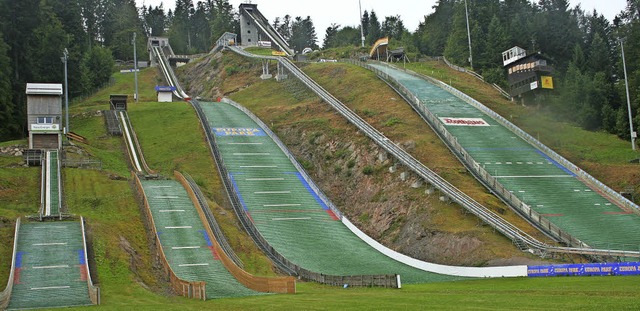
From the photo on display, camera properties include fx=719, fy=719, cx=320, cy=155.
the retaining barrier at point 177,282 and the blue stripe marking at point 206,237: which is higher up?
the blue stripe marking at point 206,237

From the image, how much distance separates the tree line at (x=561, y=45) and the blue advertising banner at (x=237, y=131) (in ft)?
104

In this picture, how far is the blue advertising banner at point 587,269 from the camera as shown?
3219cm

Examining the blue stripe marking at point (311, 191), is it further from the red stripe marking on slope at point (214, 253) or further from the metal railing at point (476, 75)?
the metal railing at point (476, 75)

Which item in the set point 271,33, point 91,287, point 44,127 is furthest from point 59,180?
point 271,33

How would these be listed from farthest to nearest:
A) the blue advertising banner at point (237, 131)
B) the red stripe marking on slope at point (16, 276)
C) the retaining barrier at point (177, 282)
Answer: the blue advertising banner at point (237, 131) < the red stripe marking on slope at point (16, 276) < the retaining barrier at point (177, 282)

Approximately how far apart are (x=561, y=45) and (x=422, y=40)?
4089 cm

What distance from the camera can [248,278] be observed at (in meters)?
35.4

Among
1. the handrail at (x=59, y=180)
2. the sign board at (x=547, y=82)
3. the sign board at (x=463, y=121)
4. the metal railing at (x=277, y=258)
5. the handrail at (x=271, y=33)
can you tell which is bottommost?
the metal railing at (x=277, y=258)

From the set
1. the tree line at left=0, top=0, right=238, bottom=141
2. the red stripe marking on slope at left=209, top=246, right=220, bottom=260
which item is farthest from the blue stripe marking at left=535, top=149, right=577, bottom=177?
the tree line at left=0, top=0, right=238, bottom=141

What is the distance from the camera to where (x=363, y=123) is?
6569cm

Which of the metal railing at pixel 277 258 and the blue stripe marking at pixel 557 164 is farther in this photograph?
the blue stripe marking at pixel 557 164

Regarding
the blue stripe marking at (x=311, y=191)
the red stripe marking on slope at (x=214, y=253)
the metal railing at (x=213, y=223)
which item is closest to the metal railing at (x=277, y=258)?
the metal railing at (x=213, y=223)

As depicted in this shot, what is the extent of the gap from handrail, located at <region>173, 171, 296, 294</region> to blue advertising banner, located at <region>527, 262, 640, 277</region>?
12123 mm

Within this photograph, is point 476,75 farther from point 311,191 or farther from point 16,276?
point 16,276
